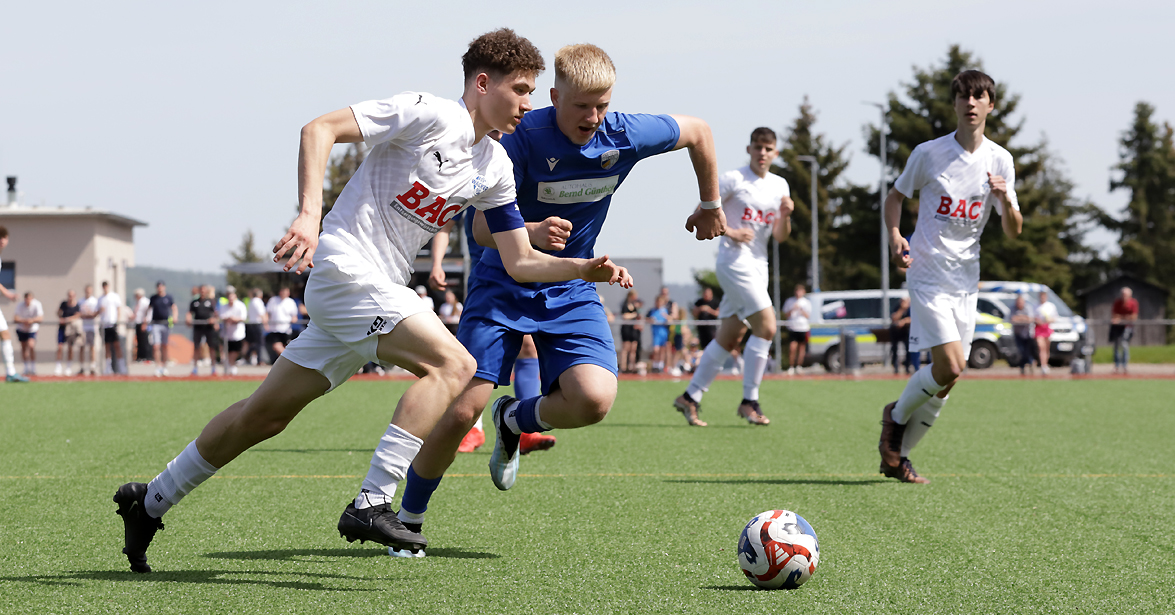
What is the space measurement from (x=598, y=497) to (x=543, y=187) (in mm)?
1803

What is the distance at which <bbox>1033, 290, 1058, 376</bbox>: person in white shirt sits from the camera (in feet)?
74.0

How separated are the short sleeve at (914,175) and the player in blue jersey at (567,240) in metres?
2.06

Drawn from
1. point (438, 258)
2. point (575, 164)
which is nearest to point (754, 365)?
point (438, 258)

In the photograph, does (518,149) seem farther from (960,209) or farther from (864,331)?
(864,331)

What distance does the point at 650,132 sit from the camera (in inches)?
203

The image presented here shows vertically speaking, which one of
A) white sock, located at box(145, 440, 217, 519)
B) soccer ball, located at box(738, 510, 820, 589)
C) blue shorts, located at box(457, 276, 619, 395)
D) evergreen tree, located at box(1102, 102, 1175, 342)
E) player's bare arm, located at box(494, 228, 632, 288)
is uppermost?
evergreen tree, located at box(1102, 102, 1175, 342)

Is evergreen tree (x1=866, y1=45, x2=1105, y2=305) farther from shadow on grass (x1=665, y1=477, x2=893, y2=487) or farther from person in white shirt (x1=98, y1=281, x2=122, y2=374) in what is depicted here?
shadow on grass (x1=665, y1=477, x2=893, y2=487)

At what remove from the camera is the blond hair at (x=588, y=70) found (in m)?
4.62

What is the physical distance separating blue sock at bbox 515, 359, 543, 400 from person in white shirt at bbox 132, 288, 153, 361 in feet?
57.6

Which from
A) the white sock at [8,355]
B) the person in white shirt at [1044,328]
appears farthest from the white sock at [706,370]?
the person in white shirt at [1044,328]

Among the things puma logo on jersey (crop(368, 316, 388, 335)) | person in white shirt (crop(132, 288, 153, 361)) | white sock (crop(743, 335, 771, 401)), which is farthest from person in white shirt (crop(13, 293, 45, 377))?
puma logo on jersey (crop(368, 316, 388, 335))

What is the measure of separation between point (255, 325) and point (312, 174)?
19.0 metres

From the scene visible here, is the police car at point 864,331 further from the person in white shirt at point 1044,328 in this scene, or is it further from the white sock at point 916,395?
the white sock at point 916,395

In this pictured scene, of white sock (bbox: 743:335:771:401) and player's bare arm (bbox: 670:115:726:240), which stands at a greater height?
player's bare arm (bbox: 670:115:726:240)
